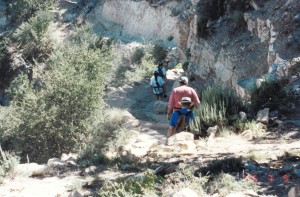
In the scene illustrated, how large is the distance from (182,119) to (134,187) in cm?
371

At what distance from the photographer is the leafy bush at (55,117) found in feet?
39.9

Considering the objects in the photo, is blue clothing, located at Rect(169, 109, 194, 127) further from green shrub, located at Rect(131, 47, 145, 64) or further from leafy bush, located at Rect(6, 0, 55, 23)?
leafy bush, located at Rect(6, 0, 55, 23)

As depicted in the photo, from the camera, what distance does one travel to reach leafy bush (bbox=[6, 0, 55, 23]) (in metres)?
33.7

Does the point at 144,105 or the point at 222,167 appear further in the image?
the point at 144,105

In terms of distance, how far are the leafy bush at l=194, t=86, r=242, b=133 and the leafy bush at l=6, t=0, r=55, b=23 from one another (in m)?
27.0

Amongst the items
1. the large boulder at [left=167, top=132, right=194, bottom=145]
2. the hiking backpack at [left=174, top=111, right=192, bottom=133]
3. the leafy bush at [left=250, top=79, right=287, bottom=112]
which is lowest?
the large boulder at [left=167, top=132, right=194, bottom=145]

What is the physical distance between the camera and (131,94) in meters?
18.0

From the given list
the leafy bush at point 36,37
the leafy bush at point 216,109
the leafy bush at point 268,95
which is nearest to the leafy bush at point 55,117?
the leafy bush at point 216,109

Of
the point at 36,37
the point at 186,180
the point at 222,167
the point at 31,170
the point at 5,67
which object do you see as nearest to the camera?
the point at 186,180

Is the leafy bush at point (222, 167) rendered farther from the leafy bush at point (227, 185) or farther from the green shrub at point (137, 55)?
the green shrub at point (137, 55)

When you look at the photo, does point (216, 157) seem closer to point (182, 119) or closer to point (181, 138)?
point (181, 138)

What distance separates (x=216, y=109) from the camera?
845 centimetres

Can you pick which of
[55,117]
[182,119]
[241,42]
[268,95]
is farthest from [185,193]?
[241,42]

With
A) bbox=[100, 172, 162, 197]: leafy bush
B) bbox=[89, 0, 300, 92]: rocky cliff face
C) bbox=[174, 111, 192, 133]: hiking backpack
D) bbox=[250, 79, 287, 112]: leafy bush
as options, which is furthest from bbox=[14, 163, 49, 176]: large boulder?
bbox=[89, 0, 300, 92]: rocky cliff face
